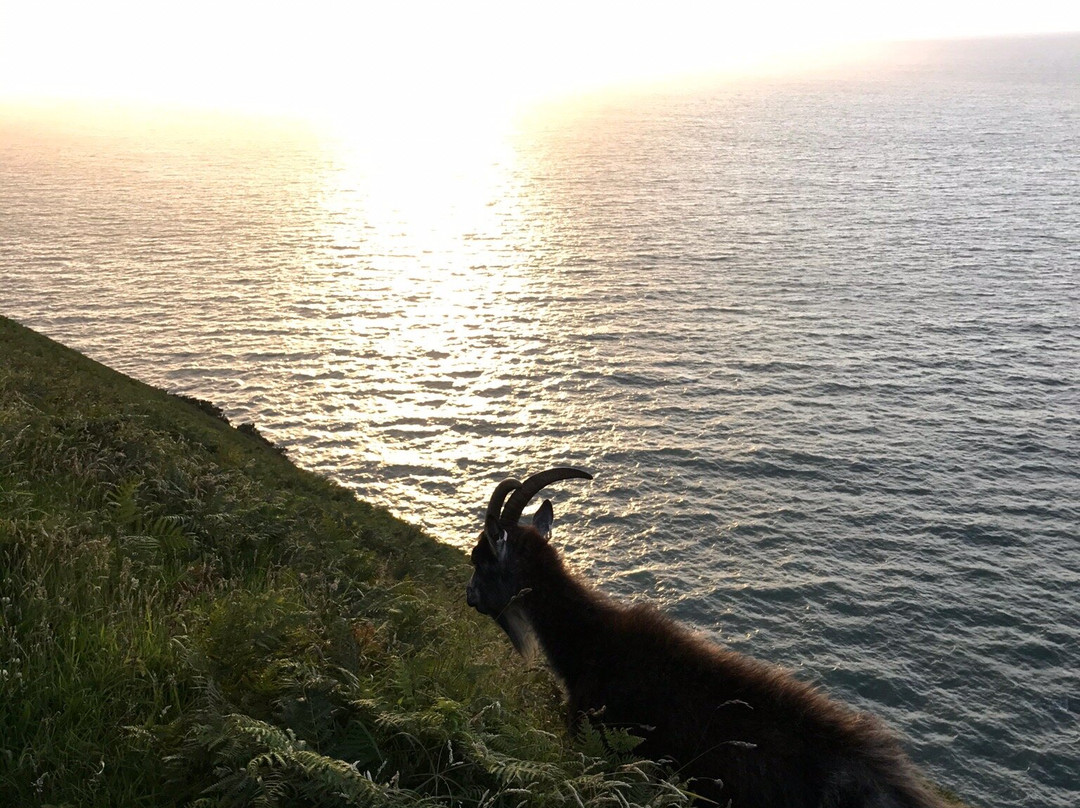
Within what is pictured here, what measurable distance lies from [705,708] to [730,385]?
60563mm

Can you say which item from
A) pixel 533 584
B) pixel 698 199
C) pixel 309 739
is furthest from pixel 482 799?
pixel 698 199

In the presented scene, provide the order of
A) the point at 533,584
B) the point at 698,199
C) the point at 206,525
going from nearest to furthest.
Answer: the point at 533,584
the point at 206,525
the point at 698,199

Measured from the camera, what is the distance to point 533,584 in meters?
10.8

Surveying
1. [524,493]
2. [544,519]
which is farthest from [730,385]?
[524,493]

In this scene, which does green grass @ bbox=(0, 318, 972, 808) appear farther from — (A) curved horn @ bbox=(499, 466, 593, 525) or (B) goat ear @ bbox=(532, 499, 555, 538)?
(B) goat ear @ bbox=(532, 499, 555, 538)

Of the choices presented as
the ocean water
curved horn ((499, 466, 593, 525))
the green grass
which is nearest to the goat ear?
curved horn ((499, 466, 593, 525))

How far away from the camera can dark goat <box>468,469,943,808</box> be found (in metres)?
7.61

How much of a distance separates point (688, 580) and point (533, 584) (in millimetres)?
35982

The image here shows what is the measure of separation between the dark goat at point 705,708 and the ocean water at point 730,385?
96.6 feet

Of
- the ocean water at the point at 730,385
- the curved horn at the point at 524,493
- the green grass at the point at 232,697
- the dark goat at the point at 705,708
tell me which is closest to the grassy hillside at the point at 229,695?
the green grass at the point at 232,697

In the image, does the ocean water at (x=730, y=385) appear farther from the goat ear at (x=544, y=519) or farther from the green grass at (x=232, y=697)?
the green grass at (x=232, y=697)

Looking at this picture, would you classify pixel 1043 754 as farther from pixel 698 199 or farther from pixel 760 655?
pixel 698 199

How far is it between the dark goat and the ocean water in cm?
Result: 2944

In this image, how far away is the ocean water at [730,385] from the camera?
1609 inches
